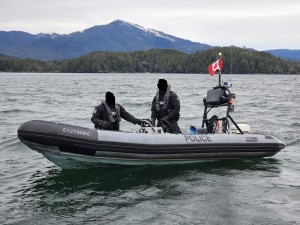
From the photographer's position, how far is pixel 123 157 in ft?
33.8

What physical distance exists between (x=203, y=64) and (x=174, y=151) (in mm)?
152317

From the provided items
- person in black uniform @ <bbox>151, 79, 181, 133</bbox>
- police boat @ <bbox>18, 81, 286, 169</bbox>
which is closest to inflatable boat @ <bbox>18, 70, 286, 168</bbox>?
police boat @ <bbox>18, 81, 286, 169</bbox>

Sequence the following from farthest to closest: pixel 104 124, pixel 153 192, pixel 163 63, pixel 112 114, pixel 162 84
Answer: pixel 163 63
pixel 162 84
pixel 112 114
pixel 104 124
pixel 153 192

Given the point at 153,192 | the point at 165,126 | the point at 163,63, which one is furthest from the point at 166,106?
the point at 163,63

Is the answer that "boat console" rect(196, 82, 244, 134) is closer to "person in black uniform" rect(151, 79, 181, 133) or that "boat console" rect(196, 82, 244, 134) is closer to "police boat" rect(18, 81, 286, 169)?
"police boat" rect(18, 81, 286, 169)

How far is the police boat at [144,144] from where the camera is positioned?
31.7 ft

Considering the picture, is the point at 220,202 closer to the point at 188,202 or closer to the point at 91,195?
the point at 188,202

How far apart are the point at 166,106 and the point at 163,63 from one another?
16647 centimetres

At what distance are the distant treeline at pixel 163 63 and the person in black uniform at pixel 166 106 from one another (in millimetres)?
142629

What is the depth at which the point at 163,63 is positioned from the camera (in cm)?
17638

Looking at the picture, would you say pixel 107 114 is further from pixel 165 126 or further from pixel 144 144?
pixel 165 126

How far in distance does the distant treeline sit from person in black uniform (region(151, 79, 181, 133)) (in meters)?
143

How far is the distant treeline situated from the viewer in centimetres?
15900

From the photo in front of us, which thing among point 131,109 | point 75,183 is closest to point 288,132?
point 75,183
